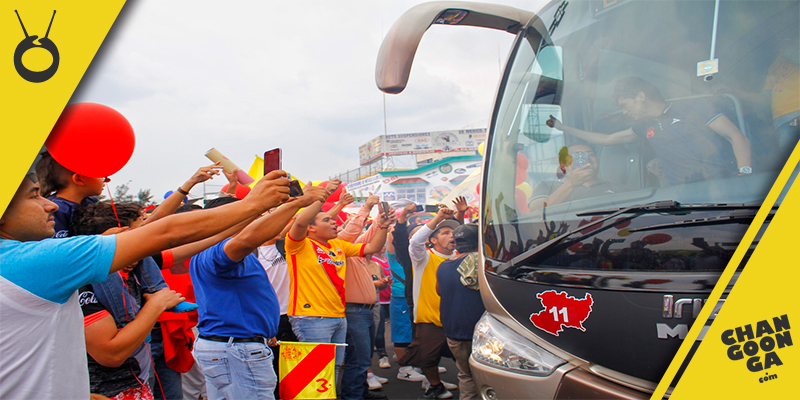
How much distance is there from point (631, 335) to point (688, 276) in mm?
294

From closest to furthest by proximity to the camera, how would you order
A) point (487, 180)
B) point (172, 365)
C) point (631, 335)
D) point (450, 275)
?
point (631, 335) < point (487, 180) < point (172, 365) < point (450, 275)

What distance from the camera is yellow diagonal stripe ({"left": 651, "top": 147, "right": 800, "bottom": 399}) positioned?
1431mm

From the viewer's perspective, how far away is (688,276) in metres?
1.63

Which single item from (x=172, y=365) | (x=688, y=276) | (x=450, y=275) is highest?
(x=688, y=276)

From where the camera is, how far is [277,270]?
16.3 ft

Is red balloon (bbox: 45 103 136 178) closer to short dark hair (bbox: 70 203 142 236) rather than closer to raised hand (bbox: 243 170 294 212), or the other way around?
short dark hair (bbox: 70 203 142 236)

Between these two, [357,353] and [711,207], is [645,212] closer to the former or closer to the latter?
[711,207]

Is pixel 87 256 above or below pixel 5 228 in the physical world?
below

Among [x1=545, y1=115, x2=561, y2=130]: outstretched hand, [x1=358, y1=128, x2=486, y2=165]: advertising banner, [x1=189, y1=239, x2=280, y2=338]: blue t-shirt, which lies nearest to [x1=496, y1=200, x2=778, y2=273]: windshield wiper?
[x1=545, y1=115, x2=561, y2=130]: outstretched hand

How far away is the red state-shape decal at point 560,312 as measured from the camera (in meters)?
1.86

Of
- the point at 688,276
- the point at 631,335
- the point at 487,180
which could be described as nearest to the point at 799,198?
the point at 688,276

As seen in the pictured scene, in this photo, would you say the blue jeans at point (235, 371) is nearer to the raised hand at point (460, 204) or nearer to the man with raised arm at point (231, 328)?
the man with raised arm at point (231, 328)

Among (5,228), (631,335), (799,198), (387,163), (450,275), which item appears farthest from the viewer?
(387,163)

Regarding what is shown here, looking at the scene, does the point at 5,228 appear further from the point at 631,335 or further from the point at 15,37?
the point at 631,335
